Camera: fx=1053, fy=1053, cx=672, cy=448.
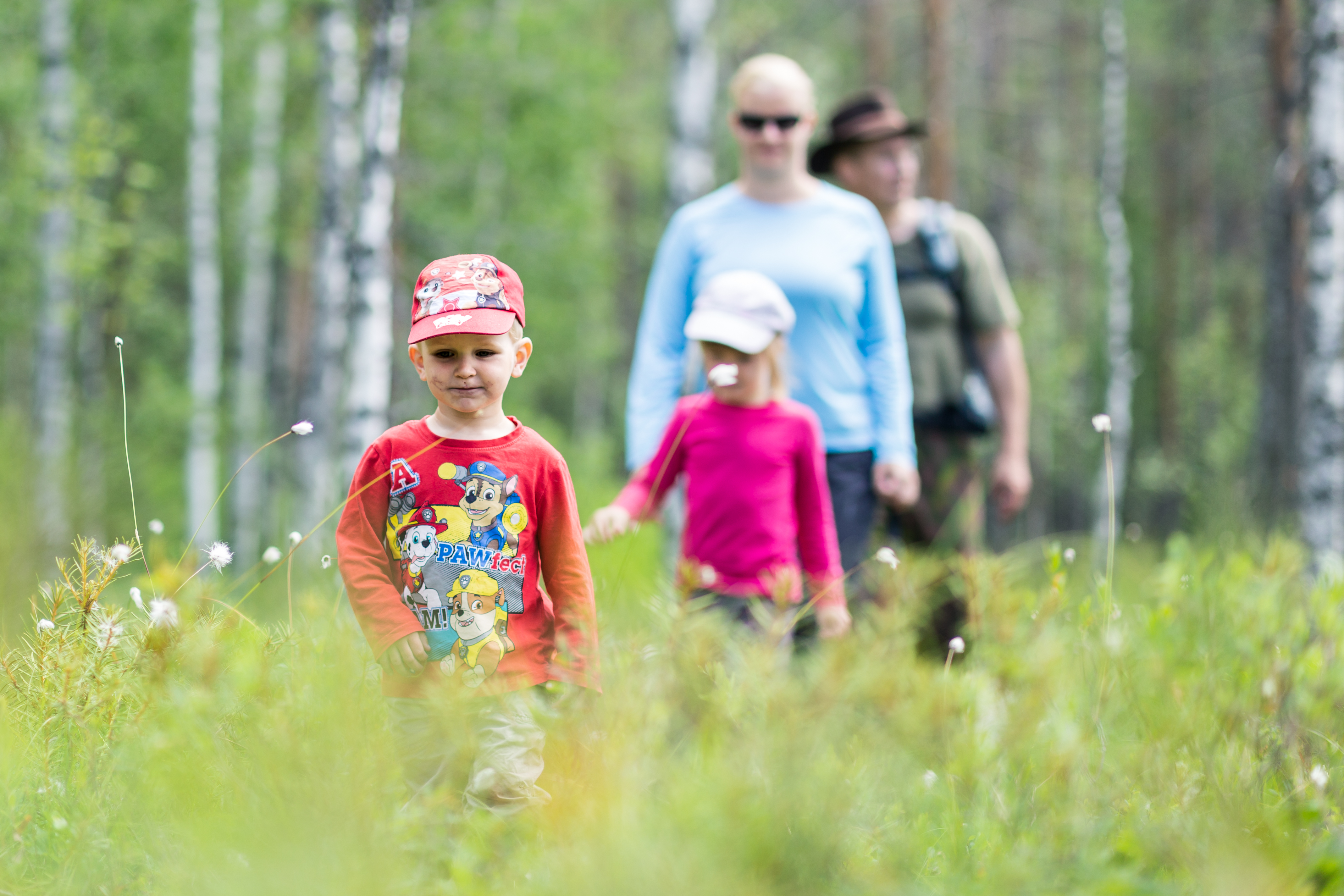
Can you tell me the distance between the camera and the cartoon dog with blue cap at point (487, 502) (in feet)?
6.40

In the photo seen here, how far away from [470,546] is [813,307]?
5.50ft

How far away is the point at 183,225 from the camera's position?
1848 cm

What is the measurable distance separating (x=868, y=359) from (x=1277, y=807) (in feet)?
6.15

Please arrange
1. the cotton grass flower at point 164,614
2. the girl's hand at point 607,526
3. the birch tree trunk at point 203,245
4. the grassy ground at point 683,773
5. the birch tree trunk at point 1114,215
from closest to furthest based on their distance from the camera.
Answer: the grassy ground at point 683,773 < the cotton grass flower at point 164,614 < the girl's hand at point 607,526 < the birch tree trunk at point 203,245 < the birch tree trunk at point 1114,215

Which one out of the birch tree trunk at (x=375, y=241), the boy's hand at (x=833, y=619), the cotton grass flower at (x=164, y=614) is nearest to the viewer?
the cotton grass flower at (x=164, y=614)

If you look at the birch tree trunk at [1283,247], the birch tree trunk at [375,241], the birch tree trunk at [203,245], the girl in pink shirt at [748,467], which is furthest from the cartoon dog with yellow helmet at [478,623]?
the birch tree trunk at [203,245]

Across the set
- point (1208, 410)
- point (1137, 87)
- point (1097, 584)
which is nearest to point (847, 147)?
point (1097, 584)

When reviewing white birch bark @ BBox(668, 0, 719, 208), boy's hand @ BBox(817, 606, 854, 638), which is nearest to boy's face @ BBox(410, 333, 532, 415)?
boy's hand @ BBox(817, 606, 854, 638)

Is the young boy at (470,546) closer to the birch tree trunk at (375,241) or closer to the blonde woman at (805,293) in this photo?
the blonde woman at (805,293)

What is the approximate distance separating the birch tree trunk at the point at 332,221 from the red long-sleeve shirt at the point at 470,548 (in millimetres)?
6501

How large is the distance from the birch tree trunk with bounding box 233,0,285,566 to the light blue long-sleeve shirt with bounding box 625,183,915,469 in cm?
989

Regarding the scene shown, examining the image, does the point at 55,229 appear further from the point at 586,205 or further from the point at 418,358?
the point at 418,358

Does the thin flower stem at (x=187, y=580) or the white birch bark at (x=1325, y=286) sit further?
the white birch bark at (x=1325, y=286)

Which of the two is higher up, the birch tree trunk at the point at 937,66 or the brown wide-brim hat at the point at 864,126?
the birch tree trunk at the point at 937,66
